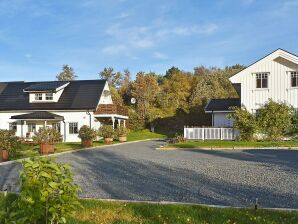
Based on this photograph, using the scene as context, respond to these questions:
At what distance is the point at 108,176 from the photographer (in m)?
13.4

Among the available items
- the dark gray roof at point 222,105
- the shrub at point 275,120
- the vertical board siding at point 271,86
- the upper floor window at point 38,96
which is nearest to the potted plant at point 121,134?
the dark gray roof at point 222,105

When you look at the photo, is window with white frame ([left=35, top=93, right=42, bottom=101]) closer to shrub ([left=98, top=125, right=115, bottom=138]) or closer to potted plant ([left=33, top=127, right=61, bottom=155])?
shrub ([left=98, top=125, right=115, bottom=138])

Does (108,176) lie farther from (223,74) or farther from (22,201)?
(223,74)

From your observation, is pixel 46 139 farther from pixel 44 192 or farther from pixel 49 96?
pixel 44 192

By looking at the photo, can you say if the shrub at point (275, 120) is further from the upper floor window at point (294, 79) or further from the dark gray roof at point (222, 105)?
the dark gray roof at point (222, 105)

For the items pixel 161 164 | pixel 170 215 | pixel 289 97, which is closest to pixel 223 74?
pixel 289 97

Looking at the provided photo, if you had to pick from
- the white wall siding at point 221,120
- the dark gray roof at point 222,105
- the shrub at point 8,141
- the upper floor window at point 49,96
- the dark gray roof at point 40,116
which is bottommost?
the shrub at point 8,141

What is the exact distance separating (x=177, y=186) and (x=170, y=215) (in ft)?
12.2

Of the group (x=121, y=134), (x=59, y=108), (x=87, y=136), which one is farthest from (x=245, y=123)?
(x=59, y=108)

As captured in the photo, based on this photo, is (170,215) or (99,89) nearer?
(170,215)

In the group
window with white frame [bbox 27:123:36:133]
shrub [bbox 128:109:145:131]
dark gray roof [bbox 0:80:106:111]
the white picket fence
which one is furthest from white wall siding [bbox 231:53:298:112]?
window with white frame [bbox 27:123:36:133]

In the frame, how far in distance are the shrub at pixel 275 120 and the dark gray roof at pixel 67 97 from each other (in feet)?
50.7

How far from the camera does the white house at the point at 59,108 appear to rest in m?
37.9

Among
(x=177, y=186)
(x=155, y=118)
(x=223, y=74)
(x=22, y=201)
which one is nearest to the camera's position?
(x=22, y=201)
